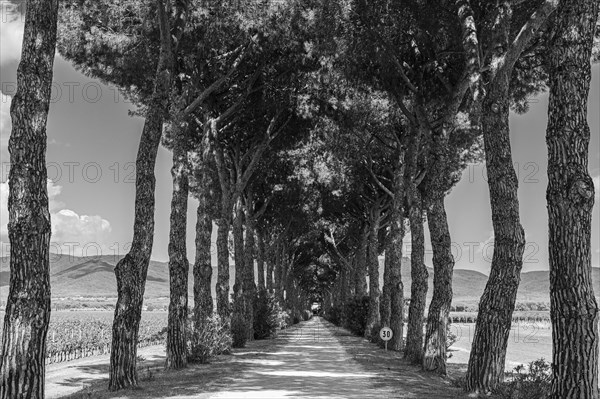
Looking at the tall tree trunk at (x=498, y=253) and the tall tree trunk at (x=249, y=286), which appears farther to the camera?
the tall tree trunk at (x=249, y=286)

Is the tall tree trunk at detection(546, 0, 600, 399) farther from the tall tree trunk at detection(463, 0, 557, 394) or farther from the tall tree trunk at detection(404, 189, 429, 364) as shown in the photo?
the tall tree trunk at detection(404, 189, 429, 364)

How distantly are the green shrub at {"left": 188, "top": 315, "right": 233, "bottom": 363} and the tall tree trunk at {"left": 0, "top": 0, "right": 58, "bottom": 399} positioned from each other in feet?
31.6

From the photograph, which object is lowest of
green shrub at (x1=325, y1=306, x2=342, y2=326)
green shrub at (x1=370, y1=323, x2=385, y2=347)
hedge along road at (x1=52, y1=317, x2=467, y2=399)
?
green shrub at (x1=325, y1=306, x2=342, y2=326)

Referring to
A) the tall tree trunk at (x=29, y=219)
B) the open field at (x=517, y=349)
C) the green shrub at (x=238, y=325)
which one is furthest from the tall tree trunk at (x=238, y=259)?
the tall tree trunk at (x=29, y=219)

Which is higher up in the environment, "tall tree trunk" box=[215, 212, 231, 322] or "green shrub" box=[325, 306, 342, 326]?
"tall tree trunk" box=[215, 212, 231, 322]

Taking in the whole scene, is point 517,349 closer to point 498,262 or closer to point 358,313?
point 358,313

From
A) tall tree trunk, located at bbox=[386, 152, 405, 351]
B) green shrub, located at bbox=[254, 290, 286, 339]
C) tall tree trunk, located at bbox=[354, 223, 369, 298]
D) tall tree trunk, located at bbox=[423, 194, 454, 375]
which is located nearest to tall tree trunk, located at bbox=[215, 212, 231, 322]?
tall tree trunk, located at bbox=[386, 152, 405, 351]

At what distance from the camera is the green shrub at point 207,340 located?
18.2 meters

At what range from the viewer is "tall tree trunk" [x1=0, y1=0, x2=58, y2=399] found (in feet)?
28.3

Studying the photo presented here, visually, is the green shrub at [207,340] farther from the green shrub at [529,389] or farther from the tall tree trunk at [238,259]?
the green shrub at [529,389]

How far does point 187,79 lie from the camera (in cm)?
1973

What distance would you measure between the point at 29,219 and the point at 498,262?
799cm

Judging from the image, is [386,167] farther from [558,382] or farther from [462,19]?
[558,382]

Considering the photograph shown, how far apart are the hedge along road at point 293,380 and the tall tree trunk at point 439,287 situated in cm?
62
